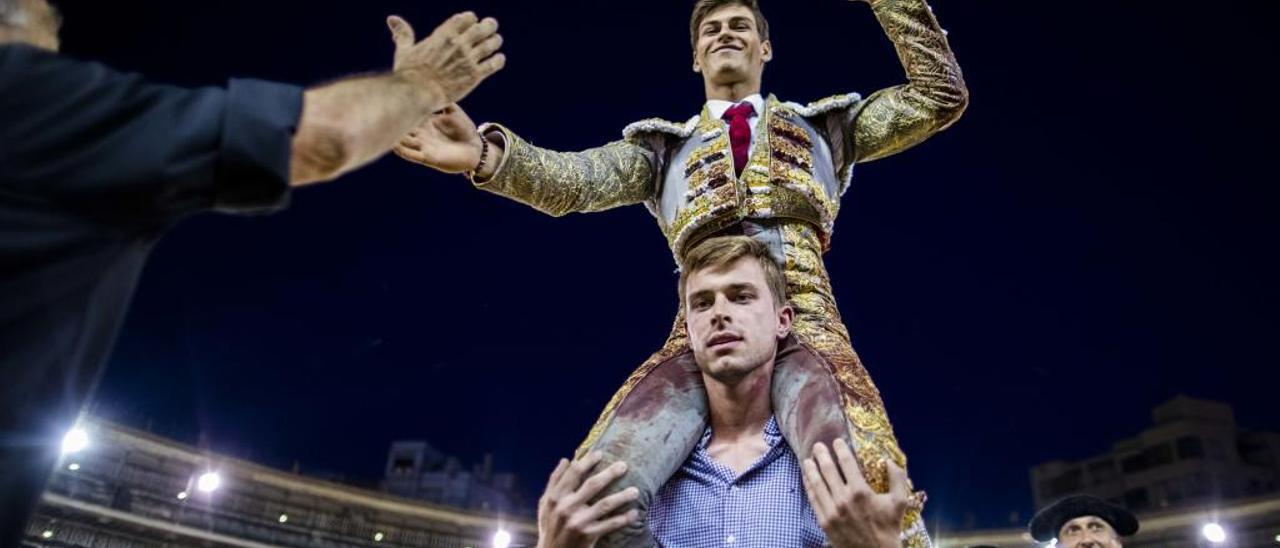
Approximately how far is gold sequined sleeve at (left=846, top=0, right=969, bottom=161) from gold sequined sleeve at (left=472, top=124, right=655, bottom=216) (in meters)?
1.09

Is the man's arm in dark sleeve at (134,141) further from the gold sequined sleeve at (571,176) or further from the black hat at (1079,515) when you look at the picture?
the black hat at (1079,515)

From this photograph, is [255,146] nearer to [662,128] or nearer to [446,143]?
[446,143]

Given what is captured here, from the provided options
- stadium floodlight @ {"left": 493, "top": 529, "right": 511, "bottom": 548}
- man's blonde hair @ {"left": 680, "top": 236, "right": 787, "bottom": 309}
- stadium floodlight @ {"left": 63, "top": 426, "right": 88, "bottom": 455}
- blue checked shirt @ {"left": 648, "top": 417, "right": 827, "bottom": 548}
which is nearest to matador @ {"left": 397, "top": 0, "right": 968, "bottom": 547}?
blue checked shirt @ {"left": 648, "top": 417, "right": 827, "bottom": 548}

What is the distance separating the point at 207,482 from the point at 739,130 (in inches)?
1163

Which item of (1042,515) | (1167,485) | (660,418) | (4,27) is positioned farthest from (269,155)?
(1167,485)

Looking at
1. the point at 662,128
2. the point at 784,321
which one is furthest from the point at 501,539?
the point at 784,321

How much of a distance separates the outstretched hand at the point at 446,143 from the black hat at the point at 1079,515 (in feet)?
22.1

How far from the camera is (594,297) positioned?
45.3 metres

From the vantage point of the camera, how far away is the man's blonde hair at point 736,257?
3010mm

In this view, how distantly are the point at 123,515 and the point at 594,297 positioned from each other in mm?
24671

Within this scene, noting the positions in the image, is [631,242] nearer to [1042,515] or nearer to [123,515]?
[123,515]

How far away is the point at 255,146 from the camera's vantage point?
1.63 metres

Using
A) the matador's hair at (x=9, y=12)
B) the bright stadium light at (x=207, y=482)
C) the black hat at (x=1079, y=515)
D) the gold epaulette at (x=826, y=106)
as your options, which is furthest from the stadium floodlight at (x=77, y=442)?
the matador's hair at (x=9, y=12)

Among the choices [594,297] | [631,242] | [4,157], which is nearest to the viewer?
[4,157]
